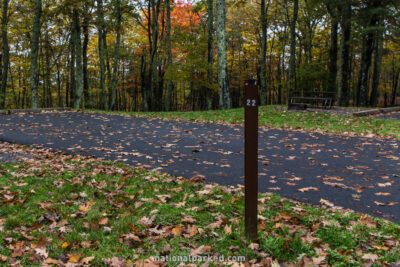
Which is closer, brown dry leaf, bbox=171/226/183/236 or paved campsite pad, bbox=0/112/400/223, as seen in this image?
brown dry leaf, bbox=171/226/183/236

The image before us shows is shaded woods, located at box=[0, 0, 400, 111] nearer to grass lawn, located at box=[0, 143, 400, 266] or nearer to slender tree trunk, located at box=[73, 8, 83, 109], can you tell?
slender tree trunk, located at box=[73, 8, 83, 109]

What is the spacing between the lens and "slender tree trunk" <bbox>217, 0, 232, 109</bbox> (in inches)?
566

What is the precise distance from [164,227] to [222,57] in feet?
41.0

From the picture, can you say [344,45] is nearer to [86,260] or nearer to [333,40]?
[333,40]

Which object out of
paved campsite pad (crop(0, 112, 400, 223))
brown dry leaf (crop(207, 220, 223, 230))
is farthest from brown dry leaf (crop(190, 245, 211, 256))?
paved campsite pad (crop(0, 112, 400, 223))

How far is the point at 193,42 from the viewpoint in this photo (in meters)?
20.9

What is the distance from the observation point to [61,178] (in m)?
5.19

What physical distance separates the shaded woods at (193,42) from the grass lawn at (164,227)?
452 inches

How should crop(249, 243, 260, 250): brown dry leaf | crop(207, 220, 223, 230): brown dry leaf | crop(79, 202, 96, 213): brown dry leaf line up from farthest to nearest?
crop(79, 202, 96, 213): brown dry leaf
crop(207, 220, 223, 230): brown dry leaf
crop(249, 243, 260, 250): brown dry leaf

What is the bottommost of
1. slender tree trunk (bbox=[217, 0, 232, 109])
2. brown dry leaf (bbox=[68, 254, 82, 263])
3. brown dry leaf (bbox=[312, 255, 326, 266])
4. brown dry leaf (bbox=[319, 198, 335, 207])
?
brown dry leaf (bbox=[68, 254, 82, 263])

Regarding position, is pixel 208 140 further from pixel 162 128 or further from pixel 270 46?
pixel 270 46

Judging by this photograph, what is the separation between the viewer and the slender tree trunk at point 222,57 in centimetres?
1437

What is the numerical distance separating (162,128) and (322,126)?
5.96m

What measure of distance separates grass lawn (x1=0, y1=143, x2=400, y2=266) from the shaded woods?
11.5 meters
